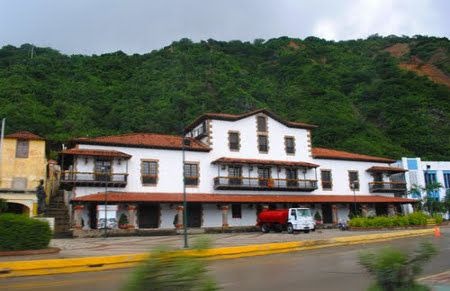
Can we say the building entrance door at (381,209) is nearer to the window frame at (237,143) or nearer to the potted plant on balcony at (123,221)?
the window frame at (237,143)

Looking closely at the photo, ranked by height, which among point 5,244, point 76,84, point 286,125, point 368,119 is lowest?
point 5,244

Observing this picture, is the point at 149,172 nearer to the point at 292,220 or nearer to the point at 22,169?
the point at 22,169

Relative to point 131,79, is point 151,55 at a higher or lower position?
higher

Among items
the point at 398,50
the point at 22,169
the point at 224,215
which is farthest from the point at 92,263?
the point at 398,50

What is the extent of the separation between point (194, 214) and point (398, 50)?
376 ft

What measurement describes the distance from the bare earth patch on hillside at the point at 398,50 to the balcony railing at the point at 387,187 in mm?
89737

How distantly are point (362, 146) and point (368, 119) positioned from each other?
16123mm

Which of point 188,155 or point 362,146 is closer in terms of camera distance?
point 188,155

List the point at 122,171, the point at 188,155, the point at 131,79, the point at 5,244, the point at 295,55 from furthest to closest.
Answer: the point at 295,55, the point at 131,79, the point at 188,155, the point at 122,171, the point at 5,244

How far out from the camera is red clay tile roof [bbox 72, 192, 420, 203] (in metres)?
28.5

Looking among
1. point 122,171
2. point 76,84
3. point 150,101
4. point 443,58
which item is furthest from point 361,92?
point 122,171

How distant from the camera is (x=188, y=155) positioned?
110 feet

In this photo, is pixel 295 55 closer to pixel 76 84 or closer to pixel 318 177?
pixel 76 84

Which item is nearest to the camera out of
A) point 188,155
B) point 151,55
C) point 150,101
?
point 188,155
